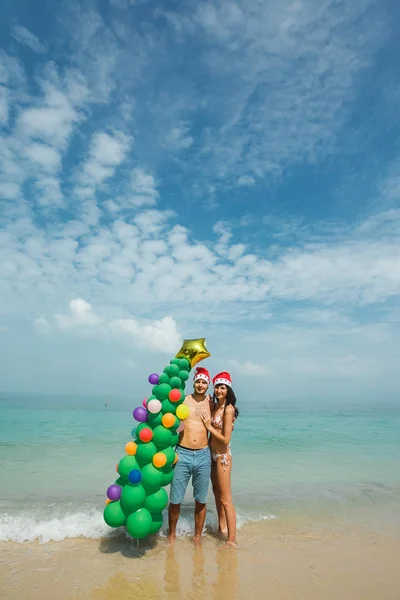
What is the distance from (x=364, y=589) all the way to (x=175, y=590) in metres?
2.02

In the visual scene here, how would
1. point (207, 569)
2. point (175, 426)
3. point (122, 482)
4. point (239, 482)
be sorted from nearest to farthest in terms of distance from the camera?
point (207, 569), point (122, 482), point (175, 426), point (239, 482)

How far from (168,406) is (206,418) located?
59 cm

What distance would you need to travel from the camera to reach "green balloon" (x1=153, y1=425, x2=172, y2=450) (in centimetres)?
494

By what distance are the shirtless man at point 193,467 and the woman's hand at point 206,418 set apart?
0.03 m

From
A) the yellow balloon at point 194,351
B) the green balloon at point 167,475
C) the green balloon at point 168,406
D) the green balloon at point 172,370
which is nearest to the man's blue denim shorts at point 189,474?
the green balloon at point 167,475

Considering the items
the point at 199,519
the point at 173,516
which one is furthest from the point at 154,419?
the point at 199,519

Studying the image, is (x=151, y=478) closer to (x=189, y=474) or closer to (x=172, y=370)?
(x=189, y=474)

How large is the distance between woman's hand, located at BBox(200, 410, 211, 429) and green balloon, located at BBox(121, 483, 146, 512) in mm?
1142

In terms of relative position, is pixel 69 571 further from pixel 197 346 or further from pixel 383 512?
pixel 383 512

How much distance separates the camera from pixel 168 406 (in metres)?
5.16

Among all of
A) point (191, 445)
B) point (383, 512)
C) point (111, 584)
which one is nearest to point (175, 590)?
point (111, 584)

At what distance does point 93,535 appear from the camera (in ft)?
17.6

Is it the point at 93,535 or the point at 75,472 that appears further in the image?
the point at 75,472

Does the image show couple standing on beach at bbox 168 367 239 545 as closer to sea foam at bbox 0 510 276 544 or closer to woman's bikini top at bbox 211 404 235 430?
woman's bikini top at bbox 211 404 235 430
